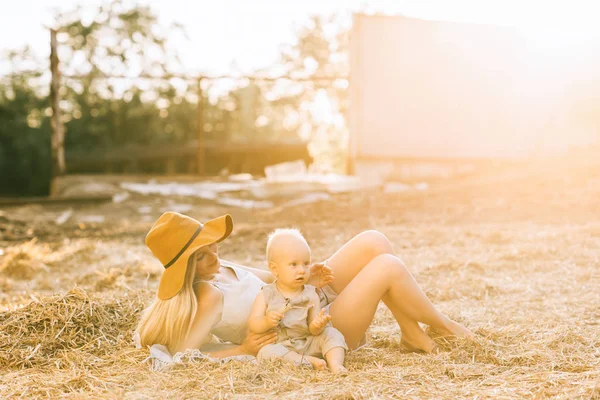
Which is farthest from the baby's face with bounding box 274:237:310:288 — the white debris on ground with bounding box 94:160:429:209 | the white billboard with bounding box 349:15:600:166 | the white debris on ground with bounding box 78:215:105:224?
the white billboard with bounding box 349:15:600:166

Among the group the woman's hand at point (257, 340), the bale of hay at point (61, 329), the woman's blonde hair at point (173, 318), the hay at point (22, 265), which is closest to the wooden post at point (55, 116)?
the hay at point (22, 265)

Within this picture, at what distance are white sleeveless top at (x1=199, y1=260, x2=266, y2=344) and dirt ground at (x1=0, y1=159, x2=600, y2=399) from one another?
0.77 ft

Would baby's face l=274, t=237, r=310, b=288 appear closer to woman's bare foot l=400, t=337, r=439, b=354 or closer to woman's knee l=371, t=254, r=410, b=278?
woman's knee l=371, t=254, r=410, b=278

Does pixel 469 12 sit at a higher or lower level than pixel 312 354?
higher

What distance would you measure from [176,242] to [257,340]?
54 centimetres

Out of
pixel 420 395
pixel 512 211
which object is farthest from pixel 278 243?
pixel 512 211

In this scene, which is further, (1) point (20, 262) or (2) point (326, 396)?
(1) point (20, 262)

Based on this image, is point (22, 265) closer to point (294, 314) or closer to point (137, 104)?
point (294, 314)

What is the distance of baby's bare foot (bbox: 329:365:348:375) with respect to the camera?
2.80m

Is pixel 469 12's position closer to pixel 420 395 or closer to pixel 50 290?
pixel 50 290

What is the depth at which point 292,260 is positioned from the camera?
9.45ft

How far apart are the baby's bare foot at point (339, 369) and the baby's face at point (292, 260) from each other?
0.37m

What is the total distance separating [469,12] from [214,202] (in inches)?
207

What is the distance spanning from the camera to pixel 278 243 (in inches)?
114
